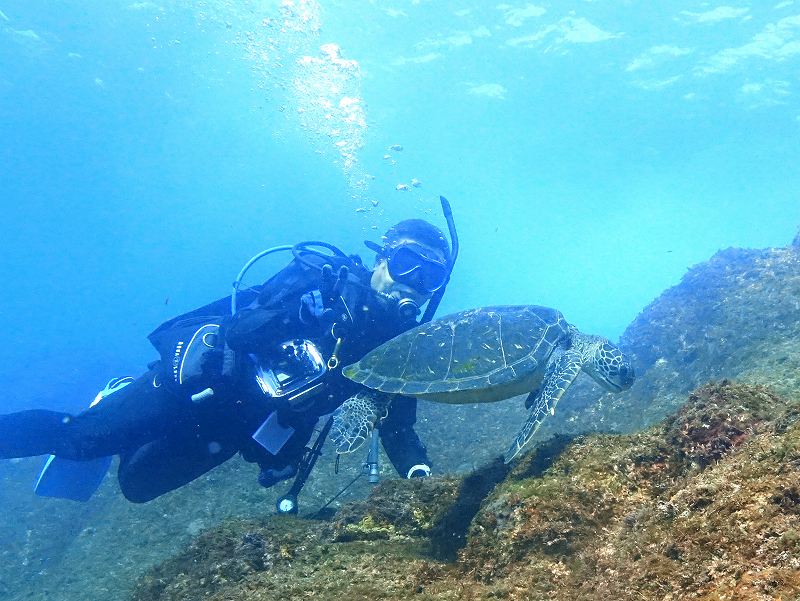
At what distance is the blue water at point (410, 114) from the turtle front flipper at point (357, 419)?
73.5 feet

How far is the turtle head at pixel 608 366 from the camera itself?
13.4ft

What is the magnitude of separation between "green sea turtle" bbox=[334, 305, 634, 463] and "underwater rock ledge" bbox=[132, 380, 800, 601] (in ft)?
3.17

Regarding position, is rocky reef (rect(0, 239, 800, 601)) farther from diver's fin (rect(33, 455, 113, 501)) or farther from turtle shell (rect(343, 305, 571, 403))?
diver's fin (rect(33, 455, 113, 501))

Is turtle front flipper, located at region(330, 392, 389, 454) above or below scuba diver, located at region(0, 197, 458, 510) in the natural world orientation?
below

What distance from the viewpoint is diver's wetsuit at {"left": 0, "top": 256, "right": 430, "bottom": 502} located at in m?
5.11

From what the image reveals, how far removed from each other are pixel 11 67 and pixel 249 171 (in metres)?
36.6

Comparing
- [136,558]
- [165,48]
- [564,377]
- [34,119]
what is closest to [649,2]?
[564,377]

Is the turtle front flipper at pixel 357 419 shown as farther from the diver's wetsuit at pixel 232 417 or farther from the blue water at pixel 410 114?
the blue water at pixel 410 114

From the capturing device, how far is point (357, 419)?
462cm

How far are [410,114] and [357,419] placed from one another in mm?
33862

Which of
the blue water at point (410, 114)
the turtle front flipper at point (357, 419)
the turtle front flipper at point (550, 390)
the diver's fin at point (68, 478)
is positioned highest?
the blue water at point (410, 114)

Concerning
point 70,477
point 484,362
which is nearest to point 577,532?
point 484,362

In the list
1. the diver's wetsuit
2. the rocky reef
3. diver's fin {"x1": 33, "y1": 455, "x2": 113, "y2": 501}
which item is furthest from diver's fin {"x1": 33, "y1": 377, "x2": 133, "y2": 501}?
the rocky reef

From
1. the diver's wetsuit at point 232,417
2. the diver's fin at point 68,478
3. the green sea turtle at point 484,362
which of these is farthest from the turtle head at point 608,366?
the diver's fin at point 68,478
